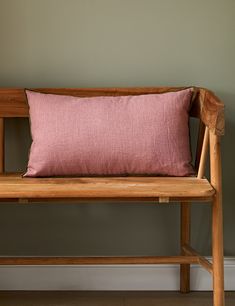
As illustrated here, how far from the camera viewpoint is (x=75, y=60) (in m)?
2.44

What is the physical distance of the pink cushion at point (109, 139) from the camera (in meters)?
2.12

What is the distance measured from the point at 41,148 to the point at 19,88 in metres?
0.36

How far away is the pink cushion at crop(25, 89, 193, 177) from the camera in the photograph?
2123mm

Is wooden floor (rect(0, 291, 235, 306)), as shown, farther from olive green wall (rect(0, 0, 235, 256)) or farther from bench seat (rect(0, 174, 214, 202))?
bench seat (rect(0, 174, 214, 202))

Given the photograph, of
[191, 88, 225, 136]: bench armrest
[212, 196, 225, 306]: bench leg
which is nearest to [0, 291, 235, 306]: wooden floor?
[212, 196, 225, 306]: bench leg

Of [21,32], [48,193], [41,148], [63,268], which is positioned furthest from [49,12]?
[63,268]

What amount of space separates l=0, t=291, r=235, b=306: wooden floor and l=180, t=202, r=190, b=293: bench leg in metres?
0.04

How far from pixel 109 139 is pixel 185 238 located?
0.56 m

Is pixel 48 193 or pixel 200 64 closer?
pixel 48 193

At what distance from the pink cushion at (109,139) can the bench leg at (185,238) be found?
0.27m

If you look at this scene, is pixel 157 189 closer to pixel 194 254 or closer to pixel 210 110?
pixel 210 110

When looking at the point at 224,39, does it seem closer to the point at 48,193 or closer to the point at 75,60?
the point at 75,60

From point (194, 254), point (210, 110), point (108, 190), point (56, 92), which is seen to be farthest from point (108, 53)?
point (194, 254)

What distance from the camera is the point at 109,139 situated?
2.12 metres
